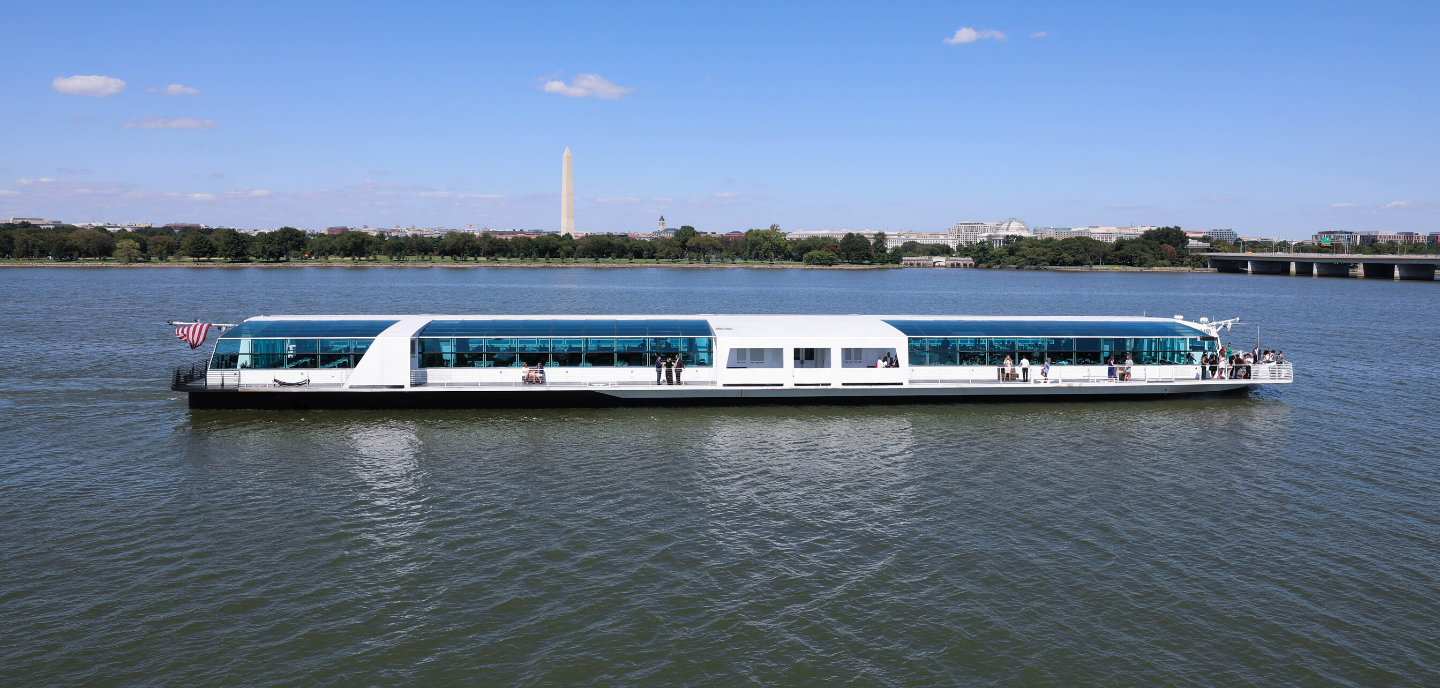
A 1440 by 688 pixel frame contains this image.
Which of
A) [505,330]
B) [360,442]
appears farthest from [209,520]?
[505,330]

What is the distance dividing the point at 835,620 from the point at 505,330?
1190 inches

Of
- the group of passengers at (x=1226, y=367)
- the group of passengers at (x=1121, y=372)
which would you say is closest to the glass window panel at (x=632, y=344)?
the group of passengers at (x=1121, y=372)

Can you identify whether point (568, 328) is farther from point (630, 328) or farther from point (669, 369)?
point (669, 369)

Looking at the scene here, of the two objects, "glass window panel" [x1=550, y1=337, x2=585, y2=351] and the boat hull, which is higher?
"glass window panel" [x1=550, y1=337, x2=585, y2=351]

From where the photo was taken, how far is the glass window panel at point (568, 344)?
46688mm

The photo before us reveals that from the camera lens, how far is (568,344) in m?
46.8

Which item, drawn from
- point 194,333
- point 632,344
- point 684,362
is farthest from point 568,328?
point 194,333

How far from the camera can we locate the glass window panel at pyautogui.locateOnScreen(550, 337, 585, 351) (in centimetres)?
4669

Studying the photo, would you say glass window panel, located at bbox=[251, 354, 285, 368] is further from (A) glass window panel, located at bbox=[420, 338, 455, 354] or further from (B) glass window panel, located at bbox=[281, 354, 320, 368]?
(A) glass window panel, located at bbox=[420, 338, 455, 354]

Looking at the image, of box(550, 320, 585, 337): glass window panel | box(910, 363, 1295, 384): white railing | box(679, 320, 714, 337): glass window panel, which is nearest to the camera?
box(550, 320, 585, 337): glass window panel

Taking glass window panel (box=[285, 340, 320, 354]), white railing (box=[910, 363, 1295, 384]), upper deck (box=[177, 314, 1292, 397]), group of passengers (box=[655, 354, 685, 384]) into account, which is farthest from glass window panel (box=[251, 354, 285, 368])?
white railing (box=[910, 363, 1295, 384])

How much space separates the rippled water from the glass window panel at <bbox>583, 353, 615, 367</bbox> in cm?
347

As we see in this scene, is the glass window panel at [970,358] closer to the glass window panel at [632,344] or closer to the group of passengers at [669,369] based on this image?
the group of passengers at [669,369]

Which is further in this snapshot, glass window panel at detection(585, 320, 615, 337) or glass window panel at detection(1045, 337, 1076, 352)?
glass window panel at detection(1045, 337, 1076, 352)
